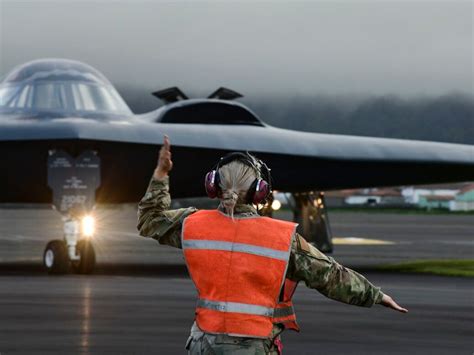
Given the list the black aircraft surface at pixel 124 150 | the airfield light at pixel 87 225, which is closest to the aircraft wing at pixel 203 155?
the black aircraft surface at pixel 124 150

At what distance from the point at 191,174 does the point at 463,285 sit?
23.1ft

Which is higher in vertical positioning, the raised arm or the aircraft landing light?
the raised arm

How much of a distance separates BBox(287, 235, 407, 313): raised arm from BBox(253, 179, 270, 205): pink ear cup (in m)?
0.27

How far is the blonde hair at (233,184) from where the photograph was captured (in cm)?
620

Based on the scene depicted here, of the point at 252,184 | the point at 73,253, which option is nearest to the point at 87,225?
the point at 73,253

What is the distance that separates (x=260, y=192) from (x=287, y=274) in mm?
437

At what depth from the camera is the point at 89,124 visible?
2364 centimetres

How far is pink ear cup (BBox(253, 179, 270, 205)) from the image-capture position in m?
6.22

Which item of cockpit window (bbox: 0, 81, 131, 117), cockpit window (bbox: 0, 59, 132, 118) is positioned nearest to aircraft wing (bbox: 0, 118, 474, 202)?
cockpit window (bbox: 0, 59, 132, 118)

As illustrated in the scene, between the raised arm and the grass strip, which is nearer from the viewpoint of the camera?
the raised arm

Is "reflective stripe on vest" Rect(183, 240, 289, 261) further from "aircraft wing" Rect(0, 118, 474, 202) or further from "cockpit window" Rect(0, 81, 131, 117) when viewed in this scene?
"cockpit window" Rect(0, 81, 131, 117)

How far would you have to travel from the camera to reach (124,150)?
960 inches

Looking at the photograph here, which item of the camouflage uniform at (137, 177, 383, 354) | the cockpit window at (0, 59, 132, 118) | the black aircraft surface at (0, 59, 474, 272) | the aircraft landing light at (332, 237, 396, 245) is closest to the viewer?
the camouflage uniform at (137, 177, 383, 354)

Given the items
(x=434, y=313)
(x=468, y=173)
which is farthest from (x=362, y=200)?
(x=434, y=313)
